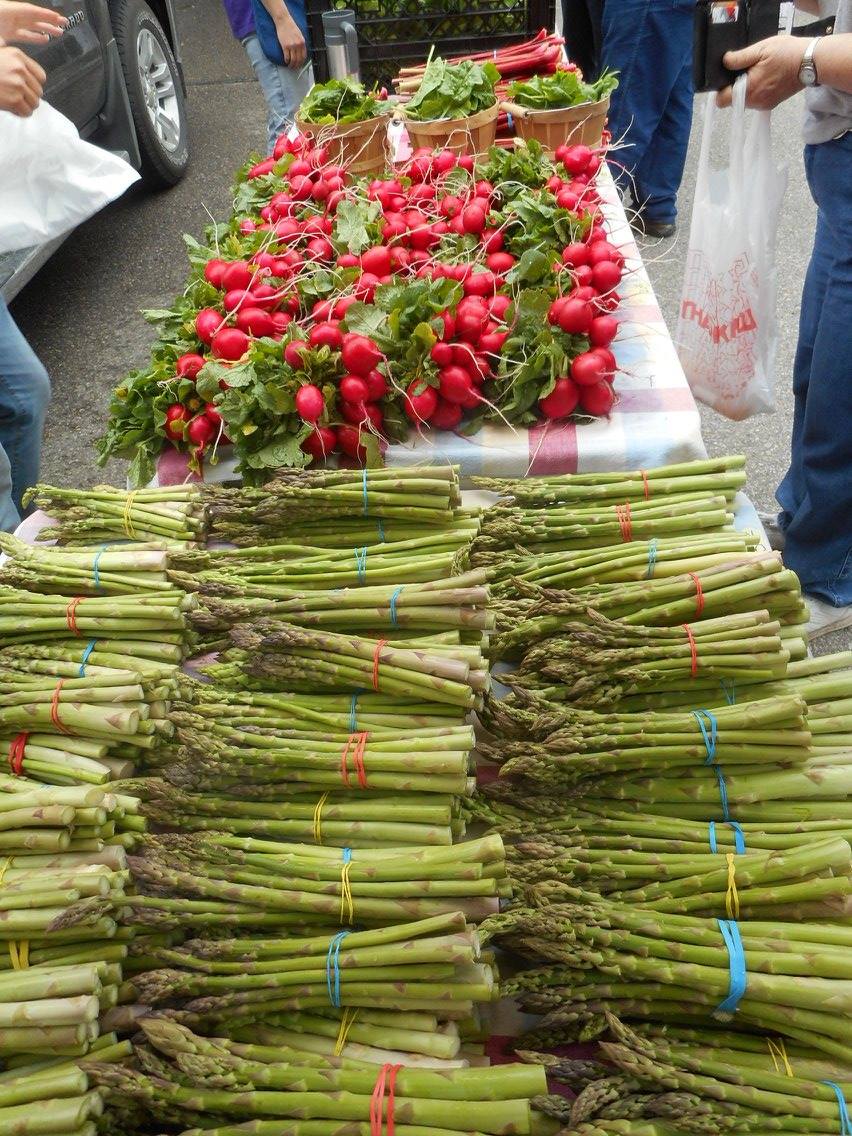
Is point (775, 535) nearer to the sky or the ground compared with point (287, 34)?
nearer to the ground

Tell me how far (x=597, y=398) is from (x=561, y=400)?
0.12 m

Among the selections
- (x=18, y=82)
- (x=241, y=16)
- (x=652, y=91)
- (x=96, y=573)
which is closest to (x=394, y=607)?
(x=96, y=573)

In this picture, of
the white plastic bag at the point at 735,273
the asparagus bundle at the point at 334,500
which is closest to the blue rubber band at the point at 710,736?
the asparagus bundle at the point at 334,500

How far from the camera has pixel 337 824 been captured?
177 cm

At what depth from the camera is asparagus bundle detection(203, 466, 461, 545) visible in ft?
7.41

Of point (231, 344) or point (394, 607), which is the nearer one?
point (394, 607)

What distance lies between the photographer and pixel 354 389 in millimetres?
2586

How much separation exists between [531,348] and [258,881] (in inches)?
66.6

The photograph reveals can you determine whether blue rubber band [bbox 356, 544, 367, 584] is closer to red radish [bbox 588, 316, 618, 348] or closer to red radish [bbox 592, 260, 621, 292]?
red radish [bbox 588, 316, 618, 348]

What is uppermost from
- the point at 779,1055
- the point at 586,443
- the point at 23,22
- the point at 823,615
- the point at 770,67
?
the point at 23,22

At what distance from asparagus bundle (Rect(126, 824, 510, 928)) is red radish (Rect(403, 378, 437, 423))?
1.34 m

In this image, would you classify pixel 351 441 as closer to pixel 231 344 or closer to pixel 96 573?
pixel 231 344

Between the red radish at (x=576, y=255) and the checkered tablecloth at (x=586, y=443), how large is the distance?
370mm

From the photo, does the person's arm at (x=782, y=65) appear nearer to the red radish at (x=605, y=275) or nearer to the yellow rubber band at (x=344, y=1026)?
the red radish at (x=605, y=275)
